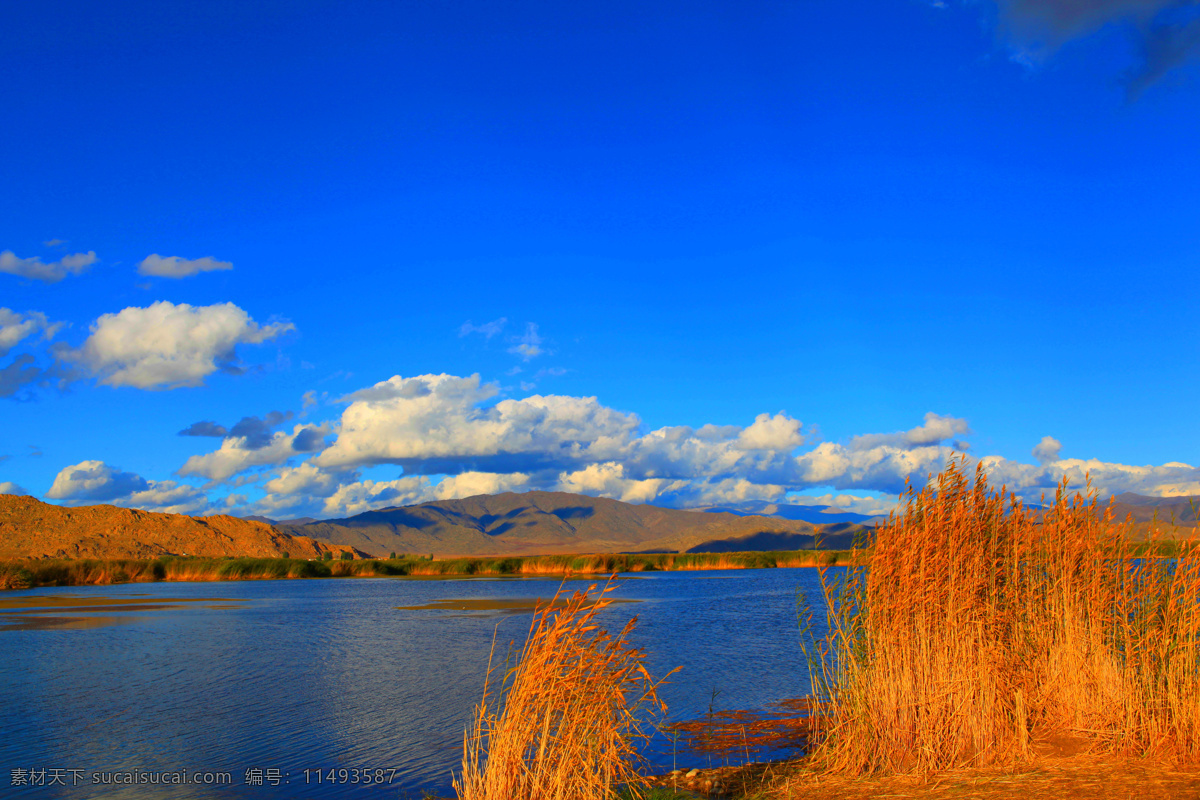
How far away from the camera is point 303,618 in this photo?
3644cm

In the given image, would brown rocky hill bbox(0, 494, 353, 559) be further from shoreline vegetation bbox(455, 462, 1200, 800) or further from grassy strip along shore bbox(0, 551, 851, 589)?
shoreline vegetation bbox(455, 462, 1200, 800)

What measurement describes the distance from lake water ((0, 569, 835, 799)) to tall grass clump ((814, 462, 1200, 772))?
3263 mm

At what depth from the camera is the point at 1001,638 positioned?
10.4 m

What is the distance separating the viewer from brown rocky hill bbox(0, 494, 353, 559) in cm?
11119

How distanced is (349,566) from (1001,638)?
276ft

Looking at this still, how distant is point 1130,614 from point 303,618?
1329 inches

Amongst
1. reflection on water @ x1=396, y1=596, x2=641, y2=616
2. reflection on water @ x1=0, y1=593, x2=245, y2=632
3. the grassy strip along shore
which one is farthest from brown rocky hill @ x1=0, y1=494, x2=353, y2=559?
reflection on water @ x1=396, y1=596, x2=641, y2=616

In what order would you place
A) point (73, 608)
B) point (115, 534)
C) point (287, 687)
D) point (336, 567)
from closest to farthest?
point (287, 687) → point (73, 608) → point (336, 567) → point (115, 534)

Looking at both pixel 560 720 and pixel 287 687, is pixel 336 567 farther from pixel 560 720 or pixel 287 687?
pixel 560 720

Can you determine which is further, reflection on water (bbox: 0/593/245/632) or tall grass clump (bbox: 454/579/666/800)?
reflection on water (bbox: 0/593/245/632)

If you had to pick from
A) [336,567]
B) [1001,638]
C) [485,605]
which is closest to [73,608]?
[485,605]

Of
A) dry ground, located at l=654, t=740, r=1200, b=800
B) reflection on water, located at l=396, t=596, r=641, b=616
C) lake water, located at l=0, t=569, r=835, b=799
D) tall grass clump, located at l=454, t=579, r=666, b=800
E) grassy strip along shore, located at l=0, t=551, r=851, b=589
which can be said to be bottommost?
grassy strip along shore, located at l=0, t=551, r=851, b=589

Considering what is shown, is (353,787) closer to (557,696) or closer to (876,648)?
(557,696)

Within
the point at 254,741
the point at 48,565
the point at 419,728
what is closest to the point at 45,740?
the point at 254,741
